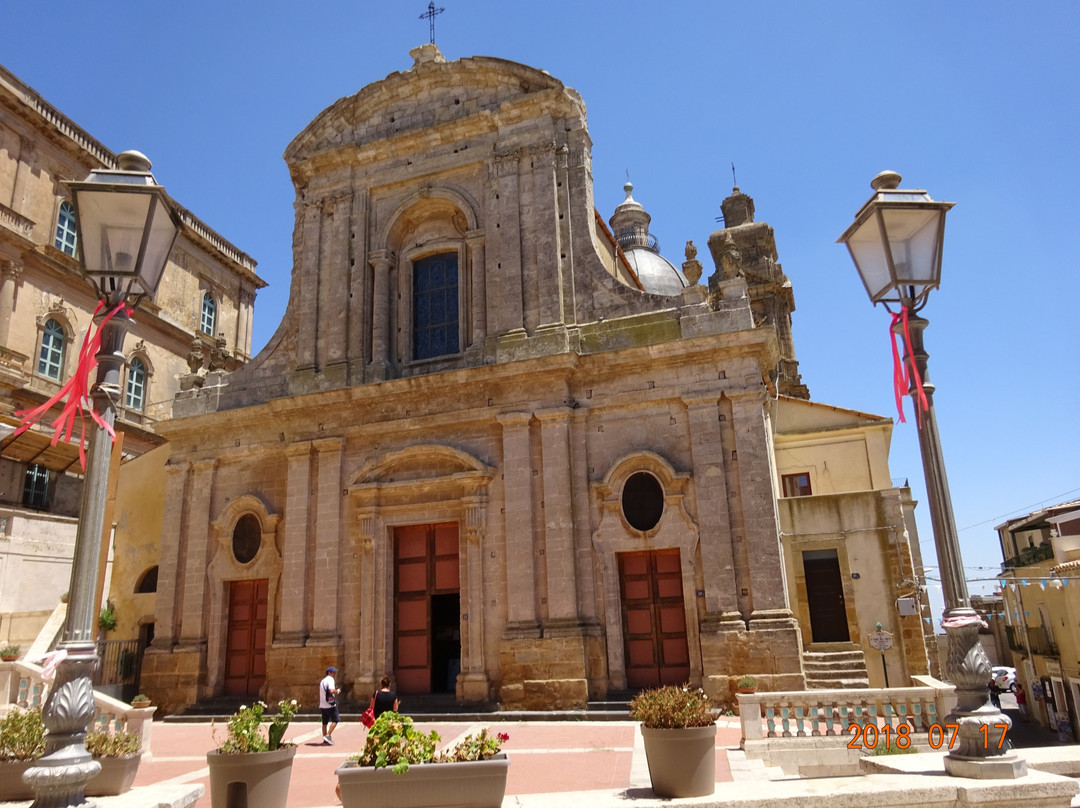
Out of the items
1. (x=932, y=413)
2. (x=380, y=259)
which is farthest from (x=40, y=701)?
(x=932, y=413)

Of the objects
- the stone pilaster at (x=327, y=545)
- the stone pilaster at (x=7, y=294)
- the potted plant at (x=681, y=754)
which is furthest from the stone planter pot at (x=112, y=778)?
the stone pilaster at (x=7, y=294)

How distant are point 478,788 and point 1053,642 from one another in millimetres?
26046

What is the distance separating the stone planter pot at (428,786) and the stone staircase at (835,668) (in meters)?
9.75

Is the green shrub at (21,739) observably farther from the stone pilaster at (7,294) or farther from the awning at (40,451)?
the stone pilaster at (7,294)

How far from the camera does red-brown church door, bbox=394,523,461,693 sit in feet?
55.7

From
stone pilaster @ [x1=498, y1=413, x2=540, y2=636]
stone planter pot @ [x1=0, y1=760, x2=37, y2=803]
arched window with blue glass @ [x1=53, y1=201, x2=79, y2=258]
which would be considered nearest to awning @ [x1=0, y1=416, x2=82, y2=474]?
arched window with blue glass @ [x1=53, y1=201, x2=79, y2=258]

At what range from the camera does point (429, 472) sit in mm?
17438

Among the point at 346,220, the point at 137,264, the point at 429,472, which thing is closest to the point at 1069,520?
the point at 429,472

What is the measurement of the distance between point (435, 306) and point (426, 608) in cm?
728

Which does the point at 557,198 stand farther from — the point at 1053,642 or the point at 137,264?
the point at 1053,642

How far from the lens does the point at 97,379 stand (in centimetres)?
620

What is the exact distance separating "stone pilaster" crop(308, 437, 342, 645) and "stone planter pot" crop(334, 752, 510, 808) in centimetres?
1103

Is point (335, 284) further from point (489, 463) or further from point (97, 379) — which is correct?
point (97, 379)

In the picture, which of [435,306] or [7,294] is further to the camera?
[7,294]
